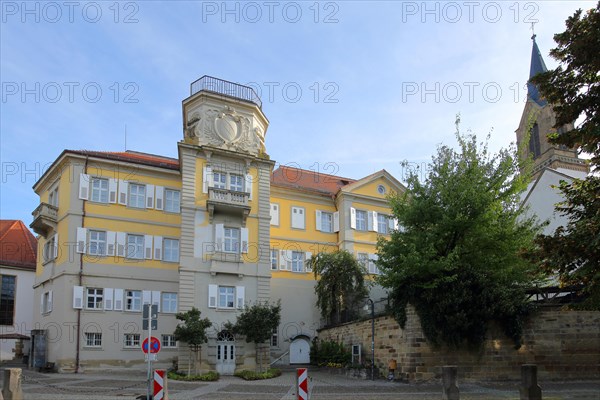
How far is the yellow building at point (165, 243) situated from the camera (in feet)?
102

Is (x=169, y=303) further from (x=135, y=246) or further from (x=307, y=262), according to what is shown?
(x=307, y=262)

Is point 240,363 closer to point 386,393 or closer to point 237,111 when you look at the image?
point 386,393

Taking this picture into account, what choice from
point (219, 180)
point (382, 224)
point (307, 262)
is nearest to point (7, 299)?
point (219, 180)

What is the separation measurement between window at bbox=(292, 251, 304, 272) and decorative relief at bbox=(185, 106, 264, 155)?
26.1 feet

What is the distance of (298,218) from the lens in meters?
39.3

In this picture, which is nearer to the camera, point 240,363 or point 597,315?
point 597,315

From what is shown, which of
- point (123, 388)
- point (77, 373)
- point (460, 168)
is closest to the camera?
point (123, 388)

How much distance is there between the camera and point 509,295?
75.2 ft

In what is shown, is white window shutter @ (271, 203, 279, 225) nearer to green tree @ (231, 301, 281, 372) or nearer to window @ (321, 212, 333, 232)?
window @ (321, 212, 333, 232)

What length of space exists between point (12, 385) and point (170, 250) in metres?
20.0

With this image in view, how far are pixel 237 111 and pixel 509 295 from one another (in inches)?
722

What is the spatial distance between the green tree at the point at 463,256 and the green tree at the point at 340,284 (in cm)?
1079

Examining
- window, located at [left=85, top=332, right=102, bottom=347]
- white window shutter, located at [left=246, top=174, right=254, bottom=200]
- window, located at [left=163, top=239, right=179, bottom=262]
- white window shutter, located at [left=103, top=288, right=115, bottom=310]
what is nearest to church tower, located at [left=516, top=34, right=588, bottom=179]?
white window shutter, located at [left=246, top=174, right=254, bottom=200]

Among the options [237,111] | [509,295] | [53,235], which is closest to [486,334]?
[509,295]
